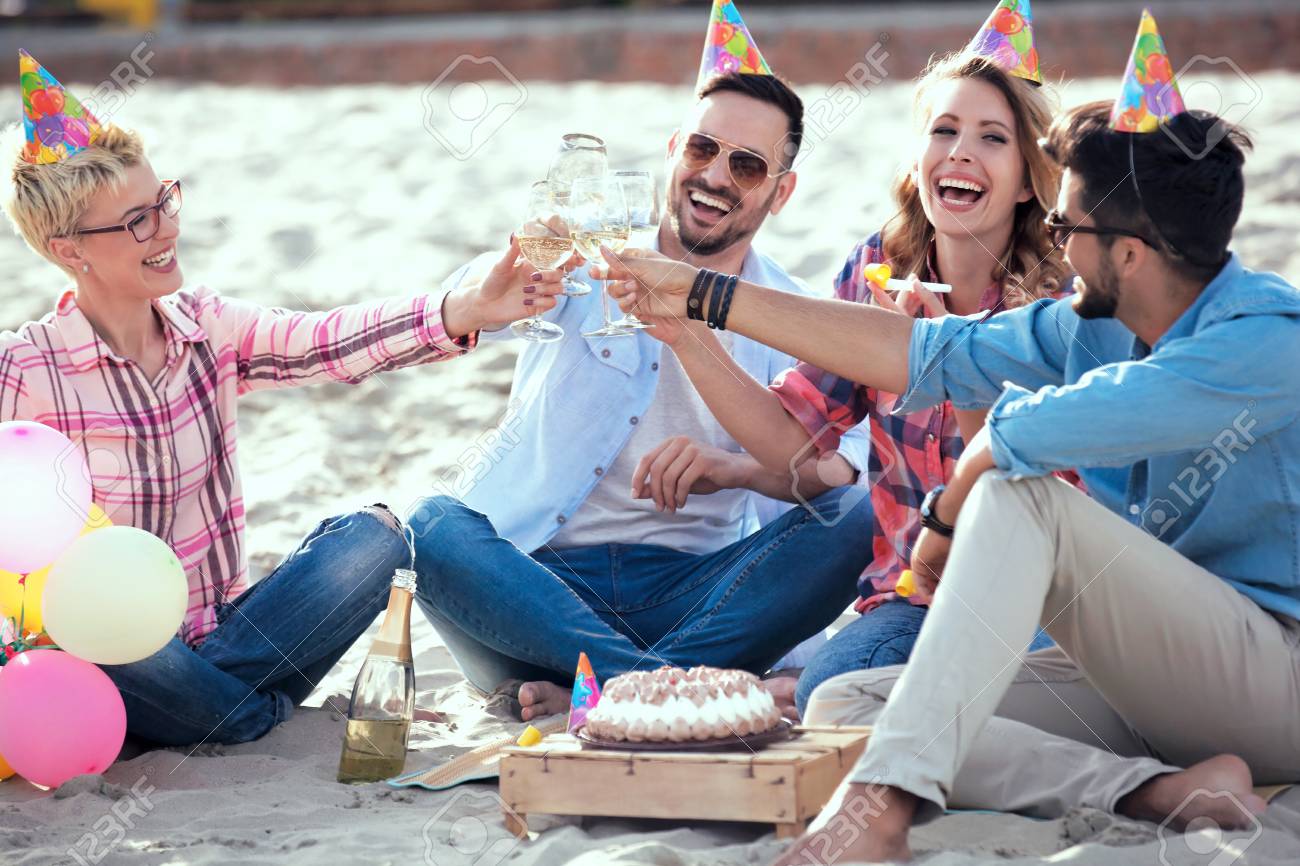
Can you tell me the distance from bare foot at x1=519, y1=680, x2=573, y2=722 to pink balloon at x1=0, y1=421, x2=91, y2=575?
44.4 inches

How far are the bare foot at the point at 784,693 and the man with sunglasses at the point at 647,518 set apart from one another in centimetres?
11

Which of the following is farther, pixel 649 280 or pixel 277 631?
pixel 277 631

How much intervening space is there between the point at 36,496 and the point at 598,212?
1346 millimetres

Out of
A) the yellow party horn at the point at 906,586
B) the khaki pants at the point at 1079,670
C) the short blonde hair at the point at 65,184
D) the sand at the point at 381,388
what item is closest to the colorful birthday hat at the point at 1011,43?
the yellow party horn at the point at 906,586

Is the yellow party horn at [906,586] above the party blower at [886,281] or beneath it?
beneath

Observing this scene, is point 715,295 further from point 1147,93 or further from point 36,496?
point 36,496

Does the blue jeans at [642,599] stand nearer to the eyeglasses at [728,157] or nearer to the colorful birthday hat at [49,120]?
the eyeglasses at [728,157]

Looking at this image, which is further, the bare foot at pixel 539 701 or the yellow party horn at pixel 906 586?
the bare foot at pixel 539 701

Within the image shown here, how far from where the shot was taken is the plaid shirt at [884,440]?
353cm

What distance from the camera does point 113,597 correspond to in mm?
3121

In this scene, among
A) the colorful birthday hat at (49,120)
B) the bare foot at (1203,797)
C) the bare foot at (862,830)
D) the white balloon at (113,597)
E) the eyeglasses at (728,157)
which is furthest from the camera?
the eyeglasses at (728,157)

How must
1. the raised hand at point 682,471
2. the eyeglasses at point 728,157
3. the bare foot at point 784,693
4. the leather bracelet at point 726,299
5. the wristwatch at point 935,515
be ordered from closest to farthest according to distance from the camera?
the wristwatch at point 935,515 → the leather bracelet at point 726,299 → the bare foot at point 784,693 → the raised hand at point 682,471 → the eyeglasses at point 728,157

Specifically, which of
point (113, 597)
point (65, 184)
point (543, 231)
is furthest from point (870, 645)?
point (65, 184)

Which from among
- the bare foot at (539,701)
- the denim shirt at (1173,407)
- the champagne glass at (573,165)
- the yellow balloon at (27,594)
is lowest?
the bare foot at (539,701)
